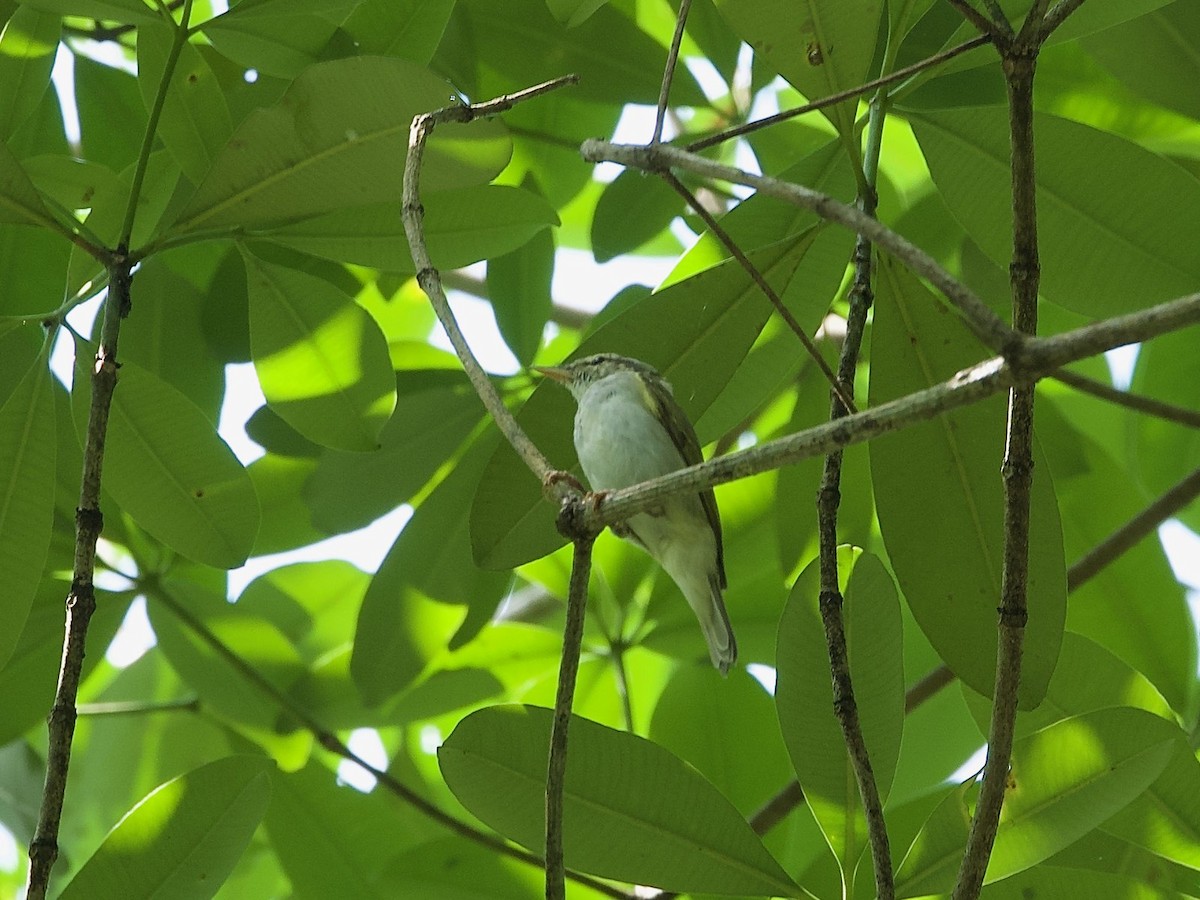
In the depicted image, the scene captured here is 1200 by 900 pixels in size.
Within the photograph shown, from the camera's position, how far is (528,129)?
11.1 ft

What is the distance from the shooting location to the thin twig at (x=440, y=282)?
5.39 ft

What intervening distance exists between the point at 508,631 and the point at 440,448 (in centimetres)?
60

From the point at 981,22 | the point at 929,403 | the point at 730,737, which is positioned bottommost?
the point at 929,403

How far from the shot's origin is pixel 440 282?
1988 millimetres

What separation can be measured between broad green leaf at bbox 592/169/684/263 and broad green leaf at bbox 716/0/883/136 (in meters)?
1.15

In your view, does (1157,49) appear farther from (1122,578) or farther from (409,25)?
(409,25)

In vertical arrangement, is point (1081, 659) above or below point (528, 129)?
below

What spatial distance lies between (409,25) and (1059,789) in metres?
1.99

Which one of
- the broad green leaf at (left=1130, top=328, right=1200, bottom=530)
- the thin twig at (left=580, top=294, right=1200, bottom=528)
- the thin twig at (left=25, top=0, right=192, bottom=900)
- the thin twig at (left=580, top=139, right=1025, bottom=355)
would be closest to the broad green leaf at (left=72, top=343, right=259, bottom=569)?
the thin twig at (left=25, top=0, right=192, bottom=900)

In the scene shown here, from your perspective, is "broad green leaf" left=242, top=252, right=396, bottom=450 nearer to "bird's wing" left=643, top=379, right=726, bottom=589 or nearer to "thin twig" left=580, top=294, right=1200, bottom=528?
"bird's wing" left=643, top=379, right=726, bottom=589

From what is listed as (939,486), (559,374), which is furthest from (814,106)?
(559,374)

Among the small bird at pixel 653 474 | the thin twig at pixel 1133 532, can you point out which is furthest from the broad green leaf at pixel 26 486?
the thin twig at pixel 1133 532

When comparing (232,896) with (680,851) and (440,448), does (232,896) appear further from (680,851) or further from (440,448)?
(680,851)

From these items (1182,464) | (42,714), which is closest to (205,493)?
(42,714)
